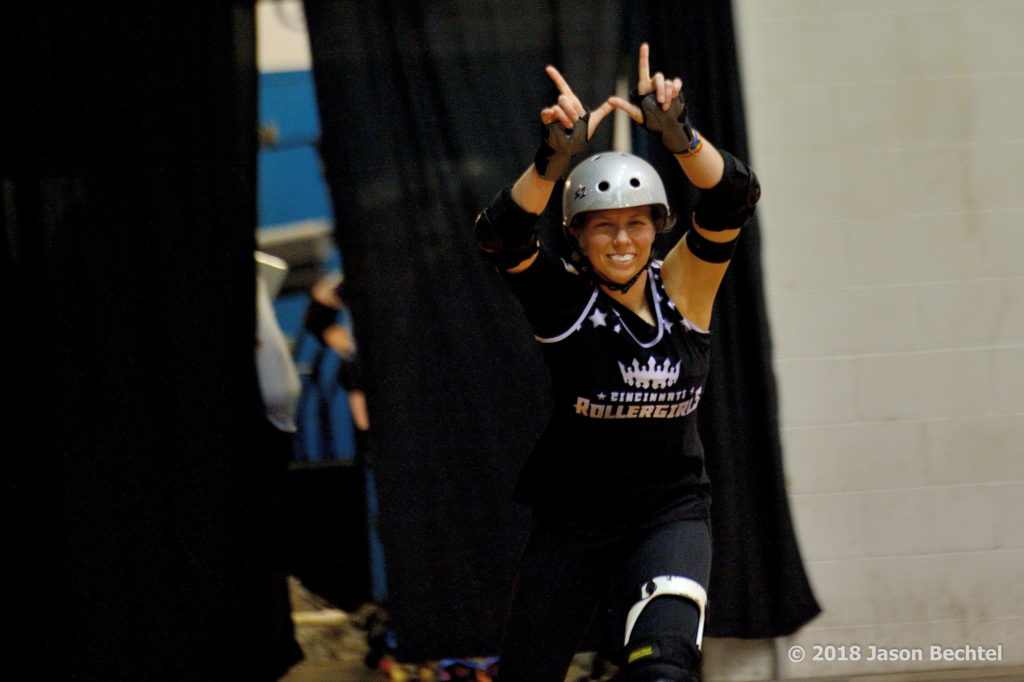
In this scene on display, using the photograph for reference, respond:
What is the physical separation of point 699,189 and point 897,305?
1459 mm

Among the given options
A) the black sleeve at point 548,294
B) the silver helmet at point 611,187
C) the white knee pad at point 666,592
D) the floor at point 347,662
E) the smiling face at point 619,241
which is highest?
the silver helmet at point 611,187

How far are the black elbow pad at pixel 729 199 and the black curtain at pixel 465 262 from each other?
91cm

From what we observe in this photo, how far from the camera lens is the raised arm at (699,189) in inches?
100

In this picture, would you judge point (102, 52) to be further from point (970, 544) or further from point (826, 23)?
point (970, 544)

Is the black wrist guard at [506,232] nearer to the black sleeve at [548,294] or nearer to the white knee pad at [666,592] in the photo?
the black sleeve at [548,294]

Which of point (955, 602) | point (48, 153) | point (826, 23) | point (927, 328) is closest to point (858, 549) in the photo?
point (955, 602)

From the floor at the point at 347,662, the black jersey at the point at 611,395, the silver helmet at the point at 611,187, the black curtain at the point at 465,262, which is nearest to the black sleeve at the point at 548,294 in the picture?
the black jersey at the point at 611,395

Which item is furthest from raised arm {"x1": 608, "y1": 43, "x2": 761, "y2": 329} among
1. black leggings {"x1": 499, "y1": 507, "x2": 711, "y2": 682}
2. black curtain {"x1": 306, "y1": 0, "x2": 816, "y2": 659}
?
black curtain {"x1": 306, "y1": 0, "x2": 816, "y2": 659}

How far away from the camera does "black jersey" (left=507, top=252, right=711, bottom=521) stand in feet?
8.82

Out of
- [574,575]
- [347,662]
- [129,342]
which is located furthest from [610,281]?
[347,662]

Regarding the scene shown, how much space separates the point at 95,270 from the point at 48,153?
453 millimetres

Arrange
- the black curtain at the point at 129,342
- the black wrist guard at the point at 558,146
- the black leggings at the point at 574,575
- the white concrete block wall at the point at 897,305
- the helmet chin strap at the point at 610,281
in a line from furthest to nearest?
the white concrete block wall at the point at 897,305, the black curtain at the point at 129,342, the helmet chin strap at the point at 610,281, the black leggings at the point at 574,575, the black wrist guard at the point at 558,146

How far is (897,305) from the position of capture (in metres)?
3.86

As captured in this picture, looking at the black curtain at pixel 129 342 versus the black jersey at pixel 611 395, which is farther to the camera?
the black curtain at pixel 129 342
